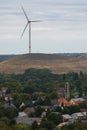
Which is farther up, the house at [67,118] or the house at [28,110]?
the house at [67,118]

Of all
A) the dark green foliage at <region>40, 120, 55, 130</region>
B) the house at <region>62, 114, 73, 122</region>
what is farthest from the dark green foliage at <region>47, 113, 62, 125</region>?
the dark green foliage at <region>40, 120, 55, 130</region>

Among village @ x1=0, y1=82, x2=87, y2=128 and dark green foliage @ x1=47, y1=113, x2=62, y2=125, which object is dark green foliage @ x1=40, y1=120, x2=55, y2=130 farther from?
dark green foliage @ x1=47, y1=113, x2=62, y2=125

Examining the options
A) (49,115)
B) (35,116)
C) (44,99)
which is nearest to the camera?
(49,115)

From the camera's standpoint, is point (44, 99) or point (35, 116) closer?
point (35, 116)

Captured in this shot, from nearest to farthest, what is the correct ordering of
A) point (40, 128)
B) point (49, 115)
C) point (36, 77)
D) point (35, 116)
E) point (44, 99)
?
point (40, 128)
point (49, 115)
point (35, 116)
point (44, 99)
point (36, 77)

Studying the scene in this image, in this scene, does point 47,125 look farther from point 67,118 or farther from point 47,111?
point 47,111

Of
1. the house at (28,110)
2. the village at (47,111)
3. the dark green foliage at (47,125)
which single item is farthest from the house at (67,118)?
the dark green foliage at (47,125)

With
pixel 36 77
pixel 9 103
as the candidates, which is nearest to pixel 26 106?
pixel 9 103

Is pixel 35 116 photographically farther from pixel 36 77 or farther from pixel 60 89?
pixel 36 77

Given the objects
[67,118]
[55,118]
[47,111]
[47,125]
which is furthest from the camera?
[47,111]

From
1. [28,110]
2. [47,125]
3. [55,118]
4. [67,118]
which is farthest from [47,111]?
[47,125]

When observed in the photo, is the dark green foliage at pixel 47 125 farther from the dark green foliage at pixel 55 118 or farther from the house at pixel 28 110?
the house at pixel 28 110
